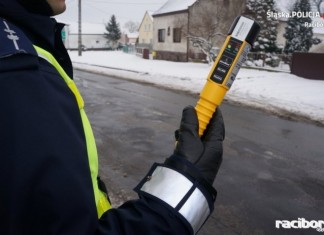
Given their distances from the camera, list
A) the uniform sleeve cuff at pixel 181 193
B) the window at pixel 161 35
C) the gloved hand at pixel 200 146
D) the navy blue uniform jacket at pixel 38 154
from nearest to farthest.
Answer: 1. the navy blue uniform jacket at pixel 38 154
2. the uniform sleeve cuff at pixel 181 193
3. the gloved hand at pixel 200 146
4. the window at pixel 161 35

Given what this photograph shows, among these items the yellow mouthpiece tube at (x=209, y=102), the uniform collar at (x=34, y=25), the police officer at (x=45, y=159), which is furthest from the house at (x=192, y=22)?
the police officer at (x=45, y=159)

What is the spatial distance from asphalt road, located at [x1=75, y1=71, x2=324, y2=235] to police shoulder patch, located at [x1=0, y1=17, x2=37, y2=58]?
10.3 feet

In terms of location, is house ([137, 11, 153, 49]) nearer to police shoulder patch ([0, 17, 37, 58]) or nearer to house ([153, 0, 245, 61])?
house ([153, 0, 245, 61])

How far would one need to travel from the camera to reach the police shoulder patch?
898 mm

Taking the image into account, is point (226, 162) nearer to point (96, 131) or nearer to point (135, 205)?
point (96, 131)

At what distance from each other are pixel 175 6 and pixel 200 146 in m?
32.7

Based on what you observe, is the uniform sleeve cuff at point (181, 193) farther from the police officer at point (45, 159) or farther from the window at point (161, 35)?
the window at point (161, 35)

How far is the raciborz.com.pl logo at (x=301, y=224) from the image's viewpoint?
12.8ft

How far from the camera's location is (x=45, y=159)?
0.88 meters

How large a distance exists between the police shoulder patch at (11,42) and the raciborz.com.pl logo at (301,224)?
Answer: 3577 millimetres

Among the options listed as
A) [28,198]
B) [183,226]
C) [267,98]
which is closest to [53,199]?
[28,198]

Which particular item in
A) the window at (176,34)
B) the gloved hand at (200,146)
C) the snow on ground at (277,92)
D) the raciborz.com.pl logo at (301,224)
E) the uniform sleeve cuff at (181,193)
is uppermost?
the window at (176,34)

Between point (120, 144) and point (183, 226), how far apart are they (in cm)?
566

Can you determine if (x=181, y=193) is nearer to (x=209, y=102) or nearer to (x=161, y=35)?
(x=209, y=102)
